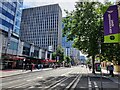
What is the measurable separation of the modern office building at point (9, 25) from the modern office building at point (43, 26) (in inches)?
2584

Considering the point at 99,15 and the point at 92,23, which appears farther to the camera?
the point at 99,15

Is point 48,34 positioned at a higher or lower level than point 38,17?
lower

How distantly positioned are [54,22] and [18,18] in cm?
6944

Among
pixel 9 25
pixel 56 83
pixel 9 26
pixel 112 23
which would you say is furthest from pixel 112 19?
pixel 9 25

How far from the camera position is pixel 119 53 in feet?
98.0

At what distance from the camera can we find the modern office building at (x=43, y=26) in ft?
444

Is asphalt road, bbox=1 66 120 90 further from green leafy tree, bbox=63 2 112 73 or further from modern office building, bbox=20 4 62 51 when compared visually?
modern office building, bbox=20 4 62 51

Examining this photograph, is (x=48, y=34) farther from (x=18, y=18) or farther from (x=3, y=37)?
(x=3, y=37)

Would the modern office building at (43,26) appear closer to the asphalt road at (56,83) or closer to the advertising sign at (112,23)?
the asphalt road at (56,83)

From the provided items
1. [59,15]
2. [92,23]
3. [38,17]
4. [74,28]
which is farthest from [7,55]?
[38,17]

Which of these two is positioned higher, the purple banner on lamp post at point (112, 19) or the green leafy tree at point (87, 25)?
the green leafy tree at point (87, 25)

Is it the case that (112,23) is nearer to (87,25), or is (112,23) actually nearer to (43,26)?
(87,25)

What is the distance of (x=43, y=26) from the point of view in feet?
461

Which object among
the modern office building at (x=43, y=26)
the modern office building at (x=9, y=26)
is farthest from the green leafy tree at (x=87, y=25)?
the modern office building at (x=43, y=26)
